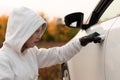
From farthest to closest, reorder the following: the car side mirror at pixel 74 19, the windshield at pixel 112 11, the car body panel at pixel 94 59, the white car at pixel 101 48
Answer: the car side mirror at pixel 74 19, the windshield at pixel 112 11, the car body panel at pixel 94 59, the white car at pixel 101 48

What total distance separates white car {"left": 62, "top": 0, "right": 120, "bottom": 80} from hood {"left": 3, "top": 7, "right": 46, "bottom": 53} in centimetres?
50

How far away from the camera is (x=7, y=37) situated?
3.70m

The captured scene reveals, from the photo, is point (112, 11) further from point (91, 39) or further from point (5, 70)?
point (5, 70)

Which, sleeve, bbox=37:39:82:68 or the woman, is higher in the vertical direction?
the woman

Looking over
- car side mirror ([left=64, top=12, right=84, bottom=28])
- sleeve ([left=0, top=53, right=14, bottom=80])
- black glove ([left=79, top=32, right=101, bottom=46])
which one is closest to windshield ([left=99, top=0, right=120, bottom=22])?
black glove ([left=79, top=32, right=101, bottom=46])

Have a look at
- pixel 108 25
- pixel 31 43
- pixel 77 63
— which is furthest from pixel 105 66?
pixel 77 63

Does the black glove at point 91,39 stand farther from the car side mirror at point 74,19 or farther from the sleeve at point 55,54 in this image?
the car side mirror at point 74,19

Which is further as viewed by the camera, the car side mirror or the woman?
the car side mirror

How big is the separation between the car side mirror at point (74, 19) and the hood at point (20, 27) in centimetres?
58

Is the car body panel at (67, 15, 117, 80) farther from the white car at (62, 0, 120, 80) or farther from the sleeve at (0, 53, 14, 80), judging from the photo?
the sleeve at (0, 53, 14, 80)

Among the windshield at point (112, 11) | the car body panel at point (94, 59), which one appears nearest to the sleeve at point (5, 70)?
the car body panel at point (94, 59)

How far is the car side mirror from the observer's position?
4.24 m

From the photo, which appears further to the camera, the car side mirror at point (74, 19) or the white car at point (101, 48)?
the car side mirror at point (74, 19)

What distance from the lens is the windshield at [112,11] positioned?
11.6 ft
